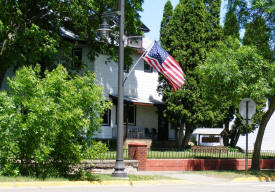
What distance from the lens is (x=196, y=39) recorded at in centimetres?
2891

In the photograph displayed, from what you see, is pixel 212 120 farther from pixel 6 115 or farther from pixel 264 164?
pixel 6 115

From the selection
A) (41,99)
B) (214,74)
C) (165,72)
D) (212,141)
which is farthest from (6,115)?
(212,141)

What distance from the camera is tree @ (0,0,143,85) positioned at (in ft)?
67.4

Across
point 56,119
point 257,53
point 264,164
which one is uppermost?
point 257,53

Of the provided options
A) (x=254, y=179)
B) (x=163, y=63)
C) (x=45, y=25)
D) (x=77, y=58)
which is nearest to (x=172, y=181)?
(x=254, y=179)

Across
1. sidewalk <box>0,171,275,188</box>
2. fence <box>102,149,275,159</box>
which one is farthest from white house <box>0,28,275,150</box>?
sidewalk <box>0,171,275,188</box>

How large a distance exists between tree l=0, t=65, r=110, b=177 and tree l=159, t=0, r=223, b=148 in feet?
49.4

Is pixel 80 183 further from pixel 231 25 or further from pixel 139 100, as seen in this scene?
pixel 139 100

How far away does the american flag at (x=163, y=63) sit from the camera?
16828 mm

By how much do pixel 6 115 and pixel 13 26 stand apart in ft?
32.2

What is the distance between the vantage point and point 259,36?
20016mm

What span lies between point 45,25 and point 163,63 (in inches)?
350

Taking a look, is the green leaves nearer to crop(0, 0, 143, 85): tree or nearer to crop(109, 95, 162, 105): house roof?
crop(0, 0, 143, 85): tree

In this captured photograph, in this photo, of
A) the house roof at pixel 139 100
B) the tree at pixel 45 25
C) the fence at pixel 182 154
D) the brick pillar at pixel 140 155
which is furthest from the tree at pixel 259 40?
Result: the house roof at pixel 139 100
